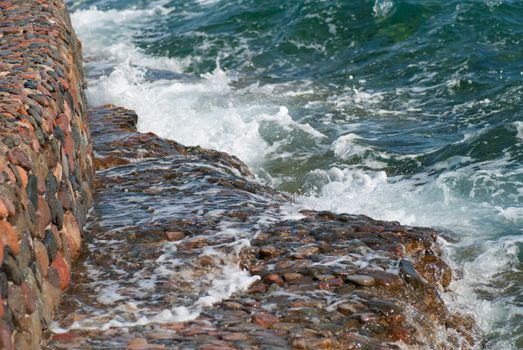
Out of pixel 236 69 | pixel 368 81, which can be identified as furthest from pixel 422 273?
pixel 236 69

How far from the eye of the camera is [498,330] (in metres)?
4.91

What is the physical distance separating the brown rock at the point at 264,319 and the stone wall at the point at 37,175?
3.10 feet

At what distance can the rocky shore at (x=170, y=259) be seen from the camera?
3826mm

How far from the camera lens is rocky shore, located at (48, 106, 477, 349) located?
3.99 meters

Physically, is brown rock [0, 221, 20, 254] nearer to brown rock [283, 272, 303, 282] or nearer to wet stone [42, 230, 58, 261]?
wet stone [42, 230, 58, 261]

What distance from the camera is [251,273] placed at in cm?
468

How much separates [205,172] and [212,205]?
2.74ft

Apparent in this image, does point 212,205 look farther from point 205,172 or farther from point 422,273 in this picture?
point 422,273

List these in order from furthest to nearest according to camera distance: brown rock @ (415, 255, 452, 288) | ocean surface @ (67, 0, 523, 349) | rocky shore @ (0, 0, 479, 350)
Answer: ocean surface @ (67, 0, 523, 349)
brown rock @ (415, 255, 452, 288)
rocky shore @ (0, 0, 479, 350)

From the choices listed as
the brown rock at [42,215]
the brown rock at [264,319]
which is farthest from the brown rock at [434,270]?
the brown rock at [42,215]

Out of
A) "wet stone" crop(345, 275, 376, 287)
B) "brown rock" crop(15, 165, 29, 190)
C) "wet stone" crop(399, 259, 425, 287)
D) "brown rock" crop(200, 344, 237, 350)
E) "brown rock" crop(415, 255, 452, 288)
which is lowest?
"brown rock" crop(415, 255, 452, 288)

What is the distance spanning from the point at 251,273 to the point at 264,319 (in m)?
0.58

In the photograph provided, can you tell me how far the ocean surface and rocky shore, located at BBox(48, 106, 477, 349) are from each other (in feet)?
1.88

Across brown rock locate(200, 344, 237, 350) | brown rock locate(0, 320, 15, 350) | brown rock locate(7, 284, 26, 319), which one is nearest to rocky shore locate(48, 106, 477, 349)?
brown rock locate(200, 344, 237, 350)
